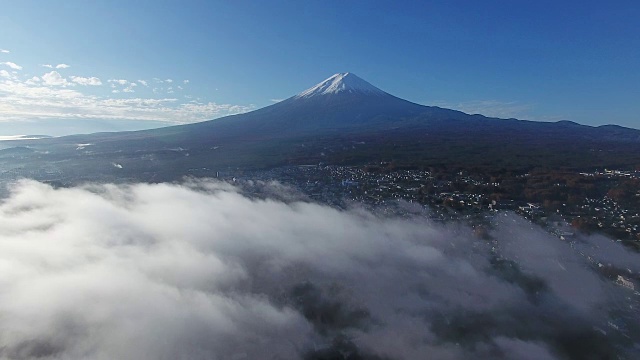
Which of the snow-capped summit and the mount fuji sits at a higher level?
the snow-capped summit

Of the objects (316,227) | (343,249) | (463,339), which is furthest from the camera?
(316,227)

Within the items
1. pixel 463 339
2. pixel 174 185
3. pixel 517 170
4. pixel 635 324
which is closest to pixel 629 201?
pixel 517 170

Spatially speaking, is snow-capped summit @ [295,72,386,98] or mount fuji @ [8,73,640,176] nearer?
mount fuji @ [8,73,640,176]

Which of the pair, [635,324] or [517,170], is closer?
[635,324]

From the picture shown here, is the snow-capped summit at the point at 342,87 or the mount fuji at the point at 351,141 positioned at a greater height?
the snow-capped summit at the point at 342,87

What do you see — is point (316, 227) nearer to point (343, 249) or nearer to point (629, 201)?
point (343, 249)
